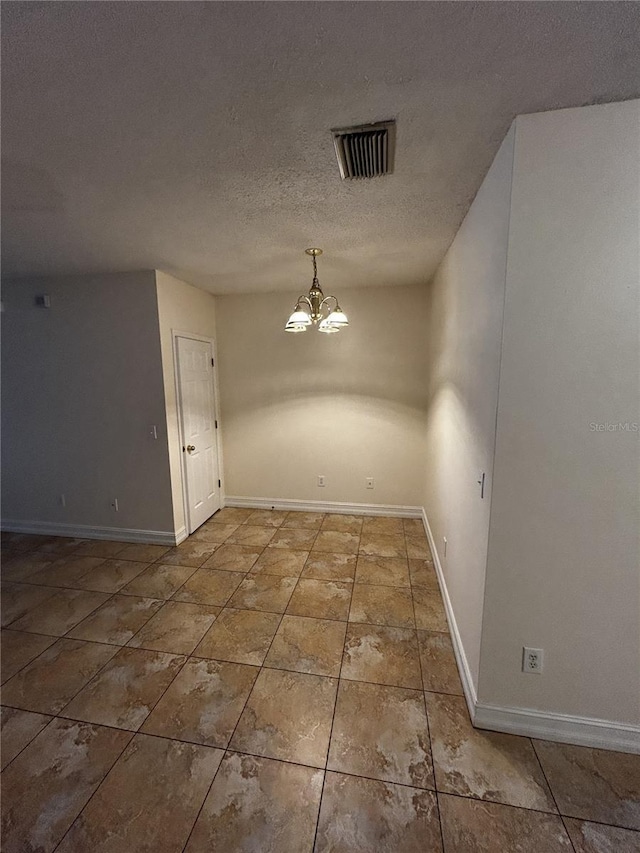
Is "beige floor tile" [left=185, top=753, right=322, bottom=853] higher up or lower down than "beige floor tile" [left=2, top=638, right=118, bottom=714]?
higher up

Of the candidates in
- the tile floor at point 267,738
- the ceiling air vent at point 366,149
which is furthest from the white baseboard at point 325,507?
the ceiling air vent at point 366,149

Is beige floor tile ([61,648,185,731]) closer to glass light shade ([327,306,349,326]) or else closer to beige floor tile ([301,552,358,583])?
beige floor tile ([301,552,358,583])

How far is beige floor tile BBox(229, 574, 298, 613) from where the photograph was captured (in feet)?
7.95

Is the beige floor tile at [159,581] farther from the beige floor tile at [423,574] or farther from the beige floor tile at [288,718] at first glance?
the beige floor tile at [423,574]

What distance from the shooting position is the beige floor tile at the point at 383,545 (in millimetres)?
3127

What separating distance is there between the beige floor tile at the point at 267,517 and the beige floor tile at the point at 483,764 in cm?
246

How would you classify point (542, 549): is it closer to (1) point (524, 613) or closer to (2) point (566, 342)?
(1) point (524, 613)

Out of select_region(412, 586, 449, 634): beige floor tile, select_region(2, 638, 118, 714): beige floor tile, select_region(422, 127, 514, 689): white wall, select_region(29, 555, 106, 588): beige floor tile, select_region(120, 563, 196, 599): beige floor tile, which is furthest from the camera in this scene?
select_region(29, 555, 106, 588): beige floor tile

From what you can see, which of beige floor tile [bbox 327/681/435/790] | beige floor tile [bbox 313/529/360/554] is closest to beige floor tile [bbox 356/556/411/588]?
beige floor tile [bbox 313/529/360/554]

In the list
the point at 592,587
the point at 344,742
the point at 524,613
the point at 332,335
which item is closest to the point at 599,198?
the point at 592,587

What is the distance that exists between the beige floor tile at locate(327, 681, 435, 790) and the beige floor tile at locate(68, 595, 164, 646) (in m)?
1.46

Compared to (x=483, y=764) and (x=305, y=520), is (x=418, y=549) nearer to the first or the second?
(x=305, y=520)

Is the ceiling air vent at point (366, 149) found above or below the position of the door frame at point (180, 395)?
above

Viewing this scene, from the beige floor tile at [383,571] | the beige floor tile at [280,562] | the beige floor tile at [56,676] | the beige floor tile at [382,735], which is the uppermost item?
the beige floor tile at [383,571]
